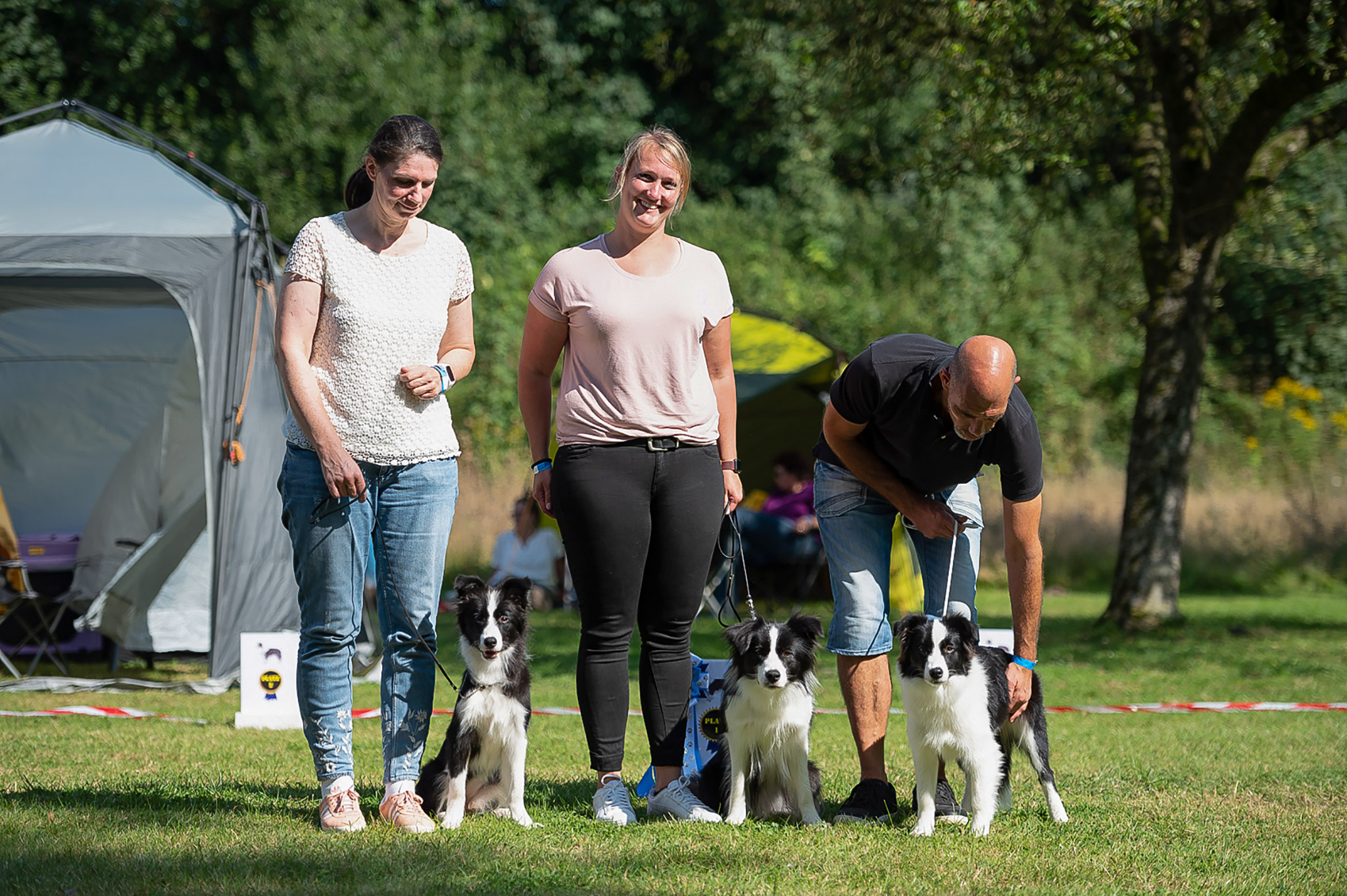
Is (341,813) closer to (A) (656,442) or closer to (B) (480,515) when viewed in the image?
(A) (656,442)

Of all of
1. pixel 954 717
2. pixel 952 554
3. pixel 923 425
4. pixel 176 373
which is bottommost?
pixel 954 717

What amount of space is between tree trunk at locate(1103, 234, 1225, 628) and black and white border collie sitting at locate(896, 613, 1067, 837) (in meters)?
6.27

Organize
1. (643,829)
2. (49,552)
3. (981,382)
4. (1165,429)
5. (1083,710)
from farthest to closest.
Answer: (1165,429), (49,552), (1083,710), (643,829), (981,382)

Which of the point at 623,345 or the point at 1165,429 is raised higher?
the point at 623,345

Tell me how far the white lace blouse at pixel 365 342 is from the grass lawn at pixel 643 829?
102 centimetres

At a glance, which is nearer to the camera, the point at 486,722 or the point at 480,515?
the point at 486,722

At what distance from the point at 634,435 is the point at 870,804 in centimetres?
130

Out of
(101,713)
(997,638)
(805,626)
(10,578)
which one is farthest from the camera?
(10,578)

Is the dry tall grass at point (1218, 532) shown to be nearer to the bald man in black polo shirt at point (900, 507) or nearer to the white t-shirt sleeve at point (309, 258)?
the bald man in black polo shirt at point (900, 507)

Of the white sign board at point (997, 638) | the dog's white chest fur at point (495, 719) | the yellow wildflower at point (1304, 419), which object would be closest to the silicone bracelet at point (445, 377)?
the dog's white chest fur at point (495, 719)

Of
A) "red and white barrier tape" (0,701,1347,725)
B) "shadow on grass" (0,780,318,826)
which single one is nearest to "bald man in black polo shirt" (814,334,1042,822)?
"shadow on grass" (0,780,318,826)

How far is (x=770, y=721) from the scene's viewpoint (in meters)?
3.45

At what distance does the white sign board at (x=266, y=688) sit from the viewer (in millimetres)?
5395

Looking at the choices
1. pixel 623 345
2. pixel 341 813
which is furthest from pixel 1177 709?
pixel 341 813
